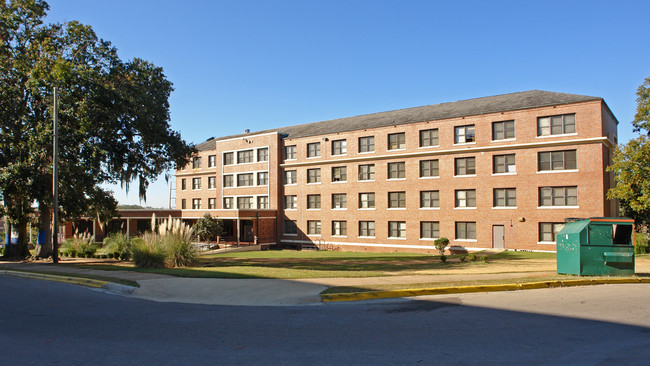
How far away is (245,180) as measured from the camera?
5397 centimetres

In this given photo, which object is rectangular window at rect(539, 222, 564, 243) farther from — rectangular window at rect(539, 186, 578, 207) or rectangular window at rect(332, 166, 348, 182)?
rectangular window at rect(332, 166, 348, 182)

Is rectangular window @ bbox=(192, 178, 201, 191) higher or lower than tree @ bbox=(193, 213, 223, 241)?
higher

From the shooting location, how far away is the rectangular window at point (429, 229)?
40281 millimetres

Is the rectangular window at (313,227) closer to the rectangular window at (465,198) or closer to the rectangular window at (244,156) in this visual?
the rectangular window at (244,156)

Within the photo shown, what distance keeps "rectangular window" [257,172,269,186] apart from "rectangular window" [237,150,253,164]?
2210 millimetres

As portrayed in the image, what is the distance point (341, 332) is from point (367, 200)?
3765 centimetres

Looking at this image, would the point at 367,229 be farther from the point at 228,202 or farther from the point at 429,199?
the point at 228,202

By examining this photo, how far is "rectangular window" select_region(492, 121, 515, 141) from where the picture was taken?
121 ft

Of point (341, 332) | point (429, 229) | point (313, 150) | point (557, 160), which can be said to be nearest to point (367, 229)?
point (429, 229)

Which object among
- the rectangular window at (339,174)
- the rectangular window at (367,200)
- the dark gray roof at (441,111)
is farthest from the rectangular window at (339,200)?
the dark gray roof at (441,111)

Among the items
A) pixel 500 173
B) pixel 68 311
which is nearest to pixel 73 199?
pixel 68 311

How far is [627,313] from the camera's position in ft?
28.9

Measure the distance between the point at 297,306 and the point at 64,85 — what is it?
63.3 ft

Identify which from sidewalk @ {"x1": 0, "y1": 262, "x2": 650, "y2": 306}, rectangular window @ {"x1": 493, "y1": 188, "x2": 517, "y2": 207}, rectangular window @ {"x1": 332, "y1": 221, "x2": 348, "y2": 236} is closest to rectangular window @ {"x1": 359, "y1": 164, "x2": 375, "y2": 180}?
rectangular window @ {"x1": 332, "y1": 221, "x2": 348, "y2": 236}
